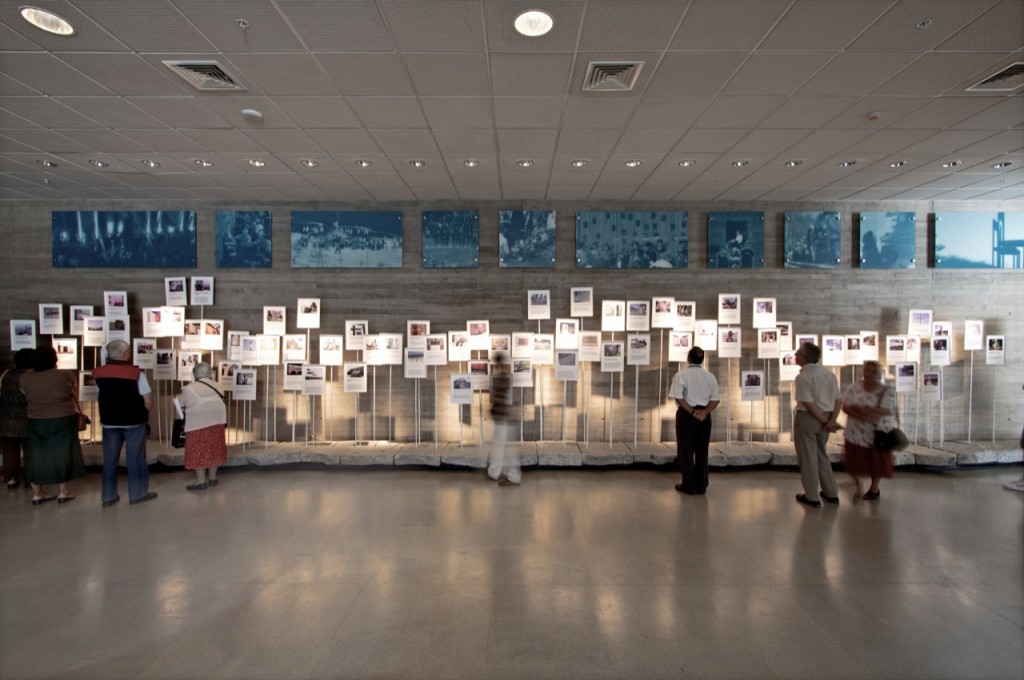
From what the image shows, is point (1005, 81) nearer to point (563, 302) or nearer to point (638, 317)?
point (638, 317)

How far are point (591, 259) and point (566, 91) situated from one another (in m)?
3.94

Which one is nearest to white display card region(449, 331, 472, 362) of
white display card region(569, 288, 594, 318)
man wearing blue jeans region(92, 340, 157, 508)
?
white display card region(569, 288, 594, 318)

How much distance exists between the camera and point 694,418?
602 centimetres

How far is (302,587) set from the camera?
12.5 ft

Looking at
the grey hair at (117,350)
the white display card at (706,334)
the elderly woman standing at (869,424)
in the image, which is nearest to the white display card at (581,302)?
the white display card at (706,334)

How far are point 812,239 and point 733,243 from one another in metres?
1.32

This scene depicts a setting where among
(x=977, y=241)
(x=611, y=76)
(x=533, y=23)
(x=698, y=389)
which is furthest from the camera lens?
(x=977, y=241)

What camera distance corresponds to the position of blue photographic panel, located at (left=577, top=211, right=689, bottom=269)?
8180mm

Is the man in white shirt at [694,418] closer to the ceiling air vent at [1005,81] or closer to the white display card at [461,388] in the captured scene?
the white display card at [461,388]

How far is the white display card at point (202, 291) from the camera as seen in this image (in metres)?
8.13

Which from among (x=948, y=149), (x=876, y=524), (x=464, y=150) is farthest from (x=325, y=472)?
(x=948, y=149)

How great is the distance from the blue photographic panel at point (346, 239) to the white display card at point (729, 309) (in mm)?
5303

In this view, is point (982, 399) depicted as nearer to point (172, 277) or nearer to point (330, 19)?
point (330, 19)

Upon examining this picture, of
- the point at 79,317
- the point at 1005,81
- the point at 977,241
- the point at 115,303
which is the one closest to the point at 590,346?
the point at 1005,81
